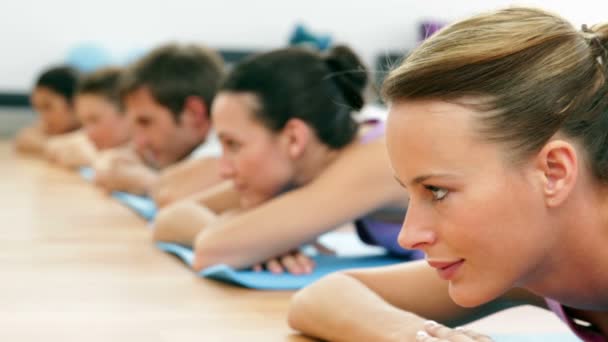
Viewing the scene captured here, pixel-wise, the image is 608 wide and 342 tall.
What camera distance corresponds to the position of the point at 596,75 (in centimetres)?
93

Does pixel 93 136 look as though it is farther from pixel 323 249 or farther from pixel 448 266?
pixel 448 266

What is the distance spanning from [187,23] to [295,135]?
134 inches

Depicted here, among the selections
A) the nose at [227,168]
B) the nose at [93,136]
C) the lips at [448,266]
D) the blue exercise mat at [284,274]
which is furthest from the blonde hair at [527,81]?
the nose at [93,136]

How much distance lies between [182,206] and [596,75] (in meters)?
1.28

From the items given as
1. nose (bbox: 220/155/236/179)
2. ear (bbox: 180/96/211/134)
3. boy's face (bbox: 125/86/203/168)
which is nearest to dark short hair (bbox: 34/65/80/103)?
boy's face (bbox: 125/86/203/168)

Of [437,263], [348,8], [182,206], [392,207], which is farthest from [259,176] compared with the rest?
[348,8]

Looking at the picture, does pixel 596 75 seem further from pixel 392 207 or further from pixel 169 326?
pixel 392 207

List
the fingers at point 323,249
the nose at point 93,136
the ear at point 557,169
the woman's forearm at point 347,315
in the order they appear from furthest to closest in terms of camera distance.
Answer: the nose at point 93,136 → the fingers at point 323,249 → the woman's forearm at point 347,315 → the ear at point 557,169

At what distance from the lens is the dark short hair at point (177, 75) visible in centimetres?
261

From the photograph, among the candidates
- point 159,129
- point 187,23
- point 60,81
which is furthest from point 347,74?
point 187,23

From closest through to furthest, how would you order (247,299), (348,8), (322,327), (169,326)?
(322,327), (169,326), (247,299), (348,8)

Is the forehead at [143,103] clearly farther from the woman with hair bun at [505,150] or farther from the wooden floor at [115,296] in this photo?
the woman with hair bun at [505,150]

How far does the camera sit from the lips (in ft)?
3.11

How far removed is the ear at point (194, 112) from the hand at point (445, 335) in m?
1.65
